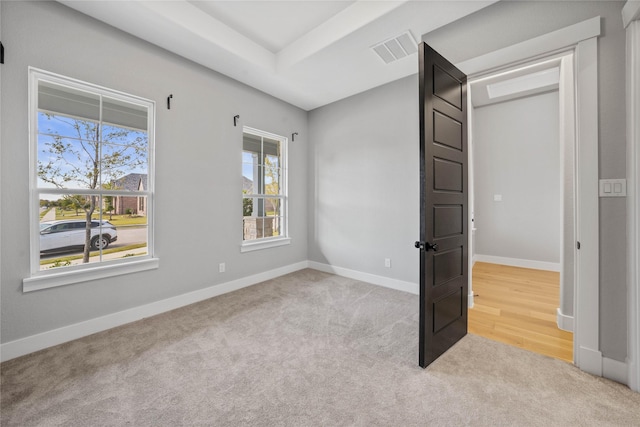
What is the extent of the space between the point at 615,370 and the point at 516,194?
3675 mm

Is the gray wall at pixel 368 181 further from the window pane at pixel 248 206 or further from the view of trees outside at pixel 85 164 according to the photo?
the view of trees outside at pixel 85 164

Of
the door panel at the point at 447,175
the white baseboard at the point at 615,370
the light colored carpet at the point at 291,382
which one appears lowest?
the light colored carpet at the point at 291,382

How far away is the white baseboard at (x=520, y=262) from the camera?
14.2 ft

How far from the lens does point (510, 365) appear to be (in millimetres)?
1865

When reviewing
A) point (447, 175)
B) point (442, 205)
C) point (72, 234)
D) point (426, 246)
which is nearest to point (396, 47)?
point (447, 175)

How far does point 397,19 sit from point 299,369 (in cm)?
304

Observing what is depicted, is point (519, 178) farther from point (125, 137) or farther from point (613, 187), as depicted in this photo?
point (125, 137)

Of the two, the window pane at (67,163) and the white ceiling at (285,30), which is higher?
the white ceiling at (285,30)

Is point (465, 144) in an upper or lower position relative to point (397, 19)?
lower

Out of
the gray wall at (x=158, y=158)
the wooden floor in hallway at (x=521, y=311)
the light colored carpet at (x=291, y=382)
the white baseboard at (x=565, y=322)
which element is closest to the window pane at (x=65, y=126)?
the gray wall at (x=158, y=158)

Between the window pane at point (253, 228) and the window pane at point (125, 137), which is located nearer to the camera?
the window pane at point (125, 137)

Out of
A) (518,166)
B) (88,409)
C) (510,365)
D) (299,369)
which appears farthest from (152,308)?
(518,166)

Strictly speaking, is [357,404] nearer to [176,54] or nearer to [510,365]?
[510,365]

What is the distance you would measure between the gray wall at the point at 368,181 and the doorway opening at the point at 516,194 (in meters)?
0.78
